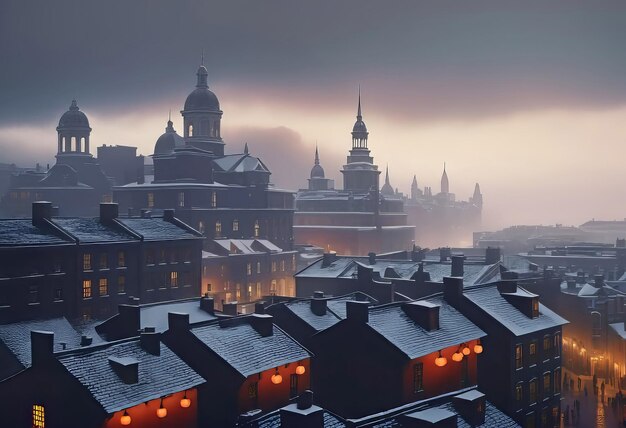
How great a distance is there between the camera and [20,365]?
50625 mm

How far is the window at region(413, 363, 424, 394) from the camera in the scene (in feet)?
142

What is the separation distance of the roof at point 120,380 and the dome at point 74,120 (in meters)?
106

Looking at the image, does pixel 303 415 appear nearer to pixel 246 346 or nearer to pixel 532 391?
pixel 246 346

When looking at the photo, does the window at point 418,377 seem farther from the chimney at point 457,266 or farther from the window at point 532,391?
the chimney at point 457,266

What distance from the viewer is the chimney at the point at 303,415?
3259 centimetres

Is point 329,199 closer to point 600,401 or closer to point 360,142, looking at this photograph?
point 360,142

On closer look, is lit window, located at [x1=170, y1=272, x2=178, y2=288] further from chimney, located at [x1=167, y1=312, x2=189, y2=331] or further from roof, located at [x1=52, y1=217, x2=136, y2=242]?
chimney, located at [x1=167, y1=312, x2=189, y2=331]

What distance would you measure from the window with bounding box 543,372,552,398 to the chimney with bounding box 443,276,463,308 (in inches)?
Result: 324

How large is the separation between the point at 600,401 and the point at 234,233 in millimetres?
55719

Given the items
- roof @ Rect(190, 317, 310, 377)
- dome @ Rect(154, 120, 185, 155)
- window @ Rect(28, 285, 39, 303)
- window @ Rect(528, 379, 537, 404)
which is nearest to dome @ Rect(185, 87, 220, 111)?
dome @ Rect(154, 120, 185, 155)

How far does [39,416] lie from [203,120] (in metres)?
86.0

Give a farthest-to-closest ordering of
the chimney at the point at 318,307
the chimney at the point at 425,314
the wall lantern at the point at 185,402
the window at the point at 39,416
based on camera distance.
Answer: the chimney at the point at 318,307
the chimney at the point at 425,314
the wall lantern at the point at 185,402
the window at the point at 39,416

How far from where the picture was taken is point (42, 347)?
38000mm

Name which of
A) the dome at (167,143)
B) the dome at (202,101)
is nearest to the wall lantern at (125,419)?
the dome at (167,143)
